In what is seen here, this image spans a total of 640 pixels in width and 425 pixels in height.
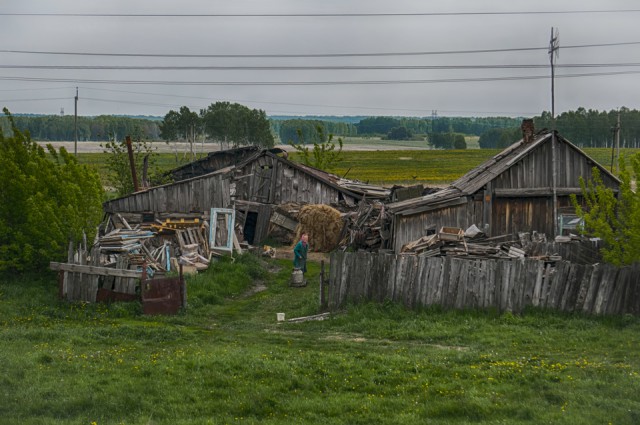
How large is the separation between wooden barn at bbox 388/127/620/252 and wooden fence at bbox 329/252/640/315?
23.5ft

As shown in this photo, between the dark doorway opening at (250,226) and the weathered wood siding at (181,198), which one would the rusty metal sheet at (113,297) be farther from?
the dark doorway opening at (250,226)

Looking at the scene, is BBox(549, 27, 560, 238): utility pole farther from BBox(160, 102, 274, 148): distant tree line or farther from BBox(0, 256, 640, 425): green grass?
BBox(160, 102, 274, 148): distant tree line

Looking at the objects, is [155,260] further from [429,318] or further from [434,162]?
[434,162]

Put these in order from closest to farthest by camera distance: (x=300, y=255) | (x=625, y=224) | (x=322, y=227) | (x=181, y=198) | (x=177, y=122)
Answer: (x=625, y=224) < (x=300, y=255) < (x=181, y=198) < (x=322, y=227) < (x=177, y=122)

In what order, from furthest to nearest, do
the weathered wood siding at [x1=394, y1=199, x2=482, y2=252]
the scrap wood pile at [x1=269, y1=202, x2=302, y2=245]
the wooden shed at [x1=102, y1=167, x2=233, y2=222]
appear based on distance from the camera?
1. the scrap wood pile at [x1=269, y1=202, x2=302, y2=245]
2. the wooden shed at [x1=102, y1=167, x2=233, y2=222]
3. the weathered wood siding at [x1=394, y1=199, x2=482, y2=252]

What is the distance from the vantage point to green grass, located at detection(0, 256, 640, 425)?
13.5 m

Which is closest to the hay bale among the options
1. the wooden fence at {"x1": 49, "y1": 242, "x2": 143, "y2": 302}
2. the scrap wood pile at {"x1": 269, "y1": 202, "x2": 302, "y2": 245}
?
the scrap wood pile at {"x1": 269, "y1": 202, "x2": 302, "y2": 245}

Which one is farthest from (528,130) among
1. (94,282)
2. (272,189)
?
(94,282)

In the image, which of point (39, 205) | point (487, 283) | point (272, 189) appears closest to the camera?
point (487, 283)

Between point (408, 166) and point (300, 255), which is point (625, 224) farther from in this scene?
point (408, 166)

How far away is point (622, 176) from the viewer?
836 inches

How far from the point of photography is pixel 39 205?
86.5 feet

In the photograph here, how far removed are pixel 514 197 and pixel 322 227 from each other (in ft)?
33.6

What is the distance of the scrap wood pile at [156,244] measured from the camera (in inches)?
1110
